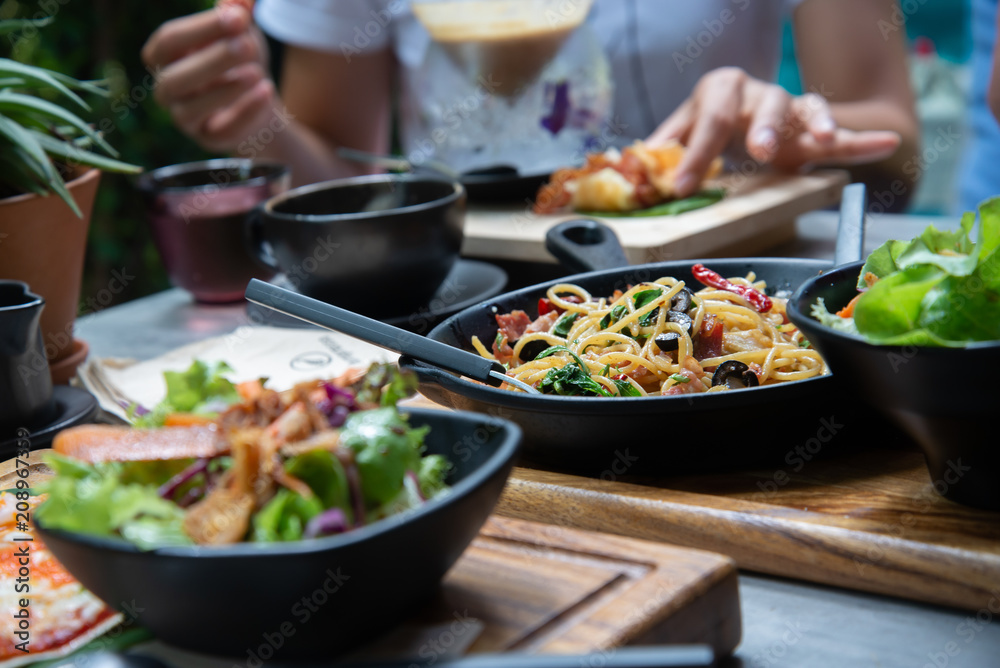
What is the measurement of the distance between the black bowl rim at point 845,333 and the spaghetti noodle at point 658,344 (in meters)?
0.15

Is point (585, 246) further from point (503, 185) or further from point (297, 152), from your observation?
point (297, 152)

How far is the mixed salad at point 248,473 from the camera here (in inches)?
27.6

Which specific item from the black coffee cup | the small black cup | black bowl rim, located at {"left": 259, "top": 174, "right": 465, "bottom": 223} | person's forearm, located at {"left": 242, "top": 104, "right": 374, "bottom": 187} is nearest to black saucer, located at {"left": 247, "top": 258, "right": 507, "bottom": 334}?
the black coffee cup

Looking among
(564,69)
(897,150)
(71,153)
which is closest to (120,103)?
(564,69)

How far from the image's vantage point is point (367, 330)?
3.69 ft

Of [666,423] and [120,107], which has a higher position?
[666,423]

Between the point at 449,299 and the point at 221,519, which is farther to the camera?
the point at 449,299

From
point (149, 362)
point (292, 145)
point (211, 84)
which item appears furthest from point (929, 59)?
point (149, 362)

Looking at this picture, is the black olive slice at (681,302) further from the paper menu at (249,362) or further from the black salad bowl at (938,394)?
the paper menu at (249,362)

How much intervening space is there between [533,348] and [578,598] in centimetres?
57

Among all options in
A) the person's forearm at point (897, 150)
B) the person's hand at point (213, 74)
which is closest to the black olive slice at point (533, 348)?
the person's hand at point (213, 74)

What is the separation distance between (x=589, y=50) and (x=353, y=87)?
1406mm

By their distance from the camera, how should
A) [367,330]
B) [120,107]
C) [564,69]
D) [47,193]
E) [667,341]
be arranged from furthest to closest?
[120,107]
[564,69]
[47,193]
[667,341]
[367,330]

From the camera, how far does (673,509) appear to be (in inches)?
39.4
